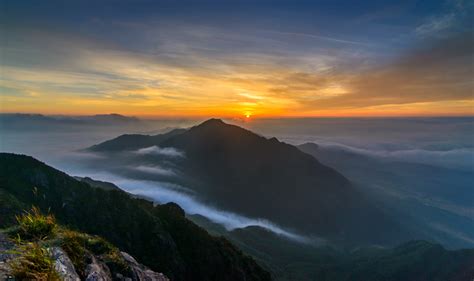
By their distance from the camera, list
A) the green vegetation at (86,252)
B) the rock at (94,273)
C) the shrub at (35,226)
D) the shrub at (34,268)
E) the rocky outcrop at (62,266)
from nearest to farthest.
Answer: the shrub at (34,268)
the rocky outcrop at (62,266)
the rock at (94,273)
the green vegetation at (86,252)
the shrub at (35,226)

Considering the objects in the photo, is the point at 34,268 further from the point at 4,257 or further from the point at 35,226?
the point at 35,226

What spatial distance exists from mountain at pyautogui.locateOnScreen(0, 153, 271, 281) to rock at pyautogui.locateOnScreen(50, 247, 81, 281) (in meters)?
93.5

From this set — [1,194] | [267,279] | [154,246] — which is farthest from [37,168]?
[267,279]

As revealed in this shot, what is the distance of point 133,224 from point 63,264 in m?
108

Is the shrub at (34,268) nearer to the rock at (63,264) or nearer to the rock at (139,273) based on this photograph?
the rock at (63,264)

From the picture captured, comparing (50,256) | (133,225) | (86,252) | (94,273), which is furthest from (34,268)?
(133,225)

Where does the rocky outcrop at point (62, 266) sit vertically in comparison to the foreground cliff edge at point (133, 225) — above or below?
above

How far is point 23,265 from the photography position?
305 inches

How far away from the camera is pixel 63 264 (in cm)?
1020

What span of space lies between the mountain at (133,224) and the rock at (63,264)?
9354 cm

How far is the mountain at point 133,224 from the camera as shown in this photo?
330 feet

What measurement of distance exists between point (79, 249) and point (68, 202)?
113295mm

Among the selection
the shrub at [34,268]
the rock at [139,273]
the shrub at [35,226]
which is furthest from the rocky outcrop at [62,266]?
the rock at [139,273]

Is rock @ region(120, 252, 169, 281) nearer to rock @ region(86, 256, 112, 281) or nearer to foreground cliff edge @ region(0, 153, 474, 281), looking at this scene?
rock @ region(86, 256, 112, 281)
